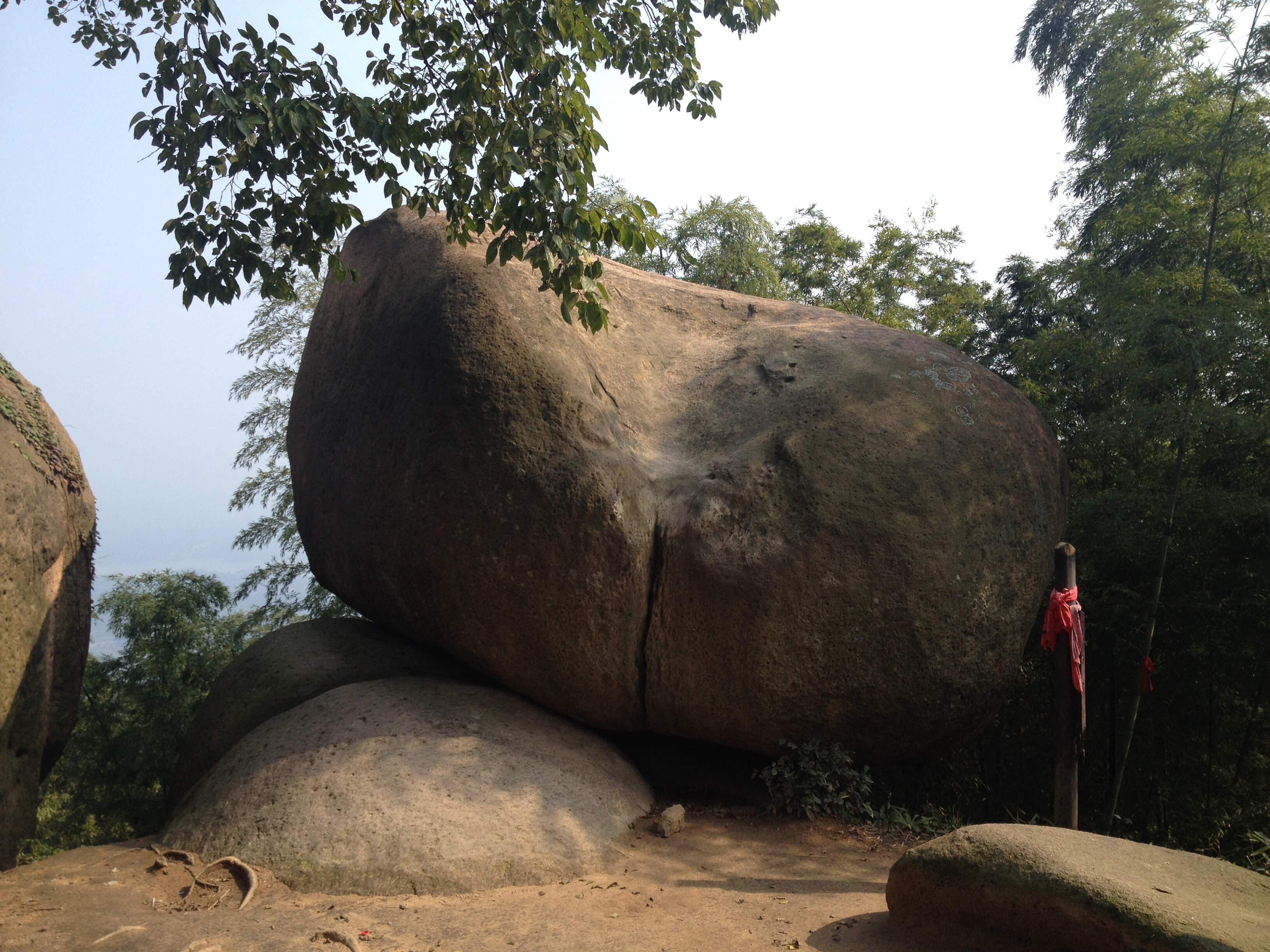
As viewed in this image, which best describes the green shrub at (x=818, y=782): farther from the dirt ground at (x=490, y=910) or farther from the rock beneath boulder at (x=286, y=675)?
the rock beneath boulder at (x=286, y=675)

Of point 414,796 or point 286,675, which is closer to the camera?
point 414,796

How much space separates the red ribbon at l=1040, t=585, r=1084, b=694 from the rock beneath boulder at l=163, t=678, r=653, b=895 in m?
2.66

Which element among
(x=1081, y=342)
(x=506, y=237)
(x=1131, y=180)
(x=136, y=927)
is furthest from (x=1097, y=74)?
(x=136, y=927)

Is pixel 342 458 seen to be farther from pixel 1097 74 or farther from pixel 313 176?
pixel 1097 74

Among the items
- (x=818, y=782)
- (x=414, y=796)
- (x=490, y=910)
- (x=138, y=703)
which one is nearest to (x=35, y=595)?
(x=414, y=796)

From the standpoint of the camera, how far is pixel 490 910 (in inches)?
167

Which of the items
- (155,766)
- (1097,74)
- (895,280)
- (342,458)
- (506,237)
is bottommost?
(155,766)

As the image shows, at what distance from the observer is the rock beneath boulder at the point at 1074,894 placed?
3.14m

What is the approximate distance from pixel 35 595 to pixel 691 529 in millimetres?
4068

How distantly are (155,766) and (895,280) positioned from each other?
498 inches

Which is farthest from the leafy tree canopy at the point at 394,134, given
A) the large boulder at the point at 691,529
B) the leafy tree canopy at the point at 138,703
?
the leafy tree canopy at the point at 138,703

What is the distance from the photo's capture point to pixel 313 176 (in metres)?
5.20

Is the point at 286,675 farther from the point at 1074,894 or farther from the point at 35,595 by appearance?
the point at 1074,894

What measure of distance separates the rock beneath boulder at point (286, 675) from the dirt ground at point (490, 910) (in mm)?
1519
